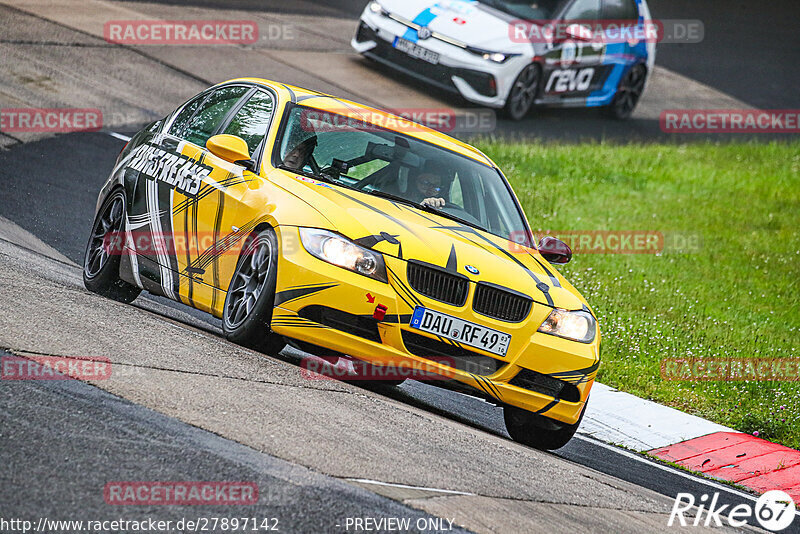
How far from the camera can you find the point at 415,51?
17438 millimetres

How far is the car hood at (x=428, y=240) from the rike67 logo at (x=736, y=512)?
1.32 m

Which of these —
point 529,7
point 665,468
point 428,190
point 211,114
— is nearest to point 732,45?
point 529,7

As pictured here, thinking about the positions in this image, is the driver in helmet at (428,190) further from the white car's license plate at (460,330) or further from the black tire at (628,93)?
the black tire at (628,93)

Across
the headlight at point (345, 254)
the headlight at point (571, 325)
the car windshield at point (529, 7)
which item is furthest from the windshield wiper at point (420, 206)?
the car windshield at point (529, 7)

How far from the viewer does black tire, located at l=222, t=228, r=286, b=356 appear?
672 cm

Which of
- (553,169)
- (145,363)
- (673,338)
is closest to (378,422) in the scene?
(145,363)

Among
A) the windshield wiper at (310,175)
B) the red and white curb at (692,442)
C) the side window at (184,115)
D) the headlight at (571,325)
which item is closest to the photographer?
the headlight at (571,325)

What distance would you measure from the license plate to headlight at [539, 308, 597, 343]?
423 inches

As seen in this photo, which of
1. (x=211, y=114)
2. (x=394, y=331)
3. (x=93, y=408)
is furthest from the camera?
(x=211, y=114)

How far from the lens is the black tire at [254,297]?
6723 mm

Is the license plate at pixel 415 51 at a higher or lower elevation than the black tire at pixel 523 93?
higher

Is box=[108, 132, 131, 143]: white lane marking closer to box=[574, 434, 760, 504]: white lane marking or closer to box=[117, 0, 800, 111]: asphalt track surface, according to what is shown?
box=[117, 0, 800, 111]: asphalt track surface

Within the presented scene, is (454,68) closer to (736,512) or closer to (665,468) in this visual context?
(665,468)

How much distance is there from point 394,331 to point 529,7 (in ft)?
41.9
